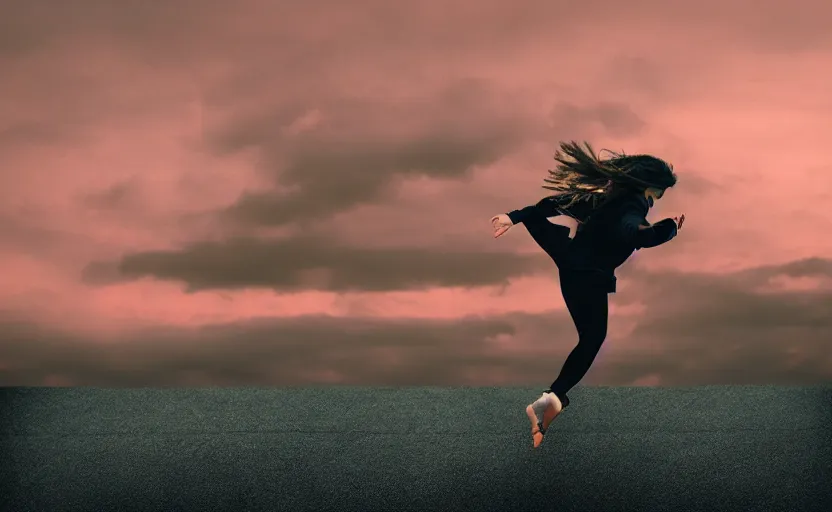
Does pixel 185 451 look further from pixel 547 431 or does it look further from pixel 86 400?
pixel 547 431

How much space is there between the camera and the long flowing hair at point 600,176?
261 inches

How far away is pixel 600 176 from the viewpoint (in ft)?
22.0

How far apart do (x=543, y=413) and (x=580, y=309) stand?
0.75 m

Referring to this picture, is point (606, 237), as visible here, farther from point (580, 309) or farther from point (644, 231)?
point (580, 309)

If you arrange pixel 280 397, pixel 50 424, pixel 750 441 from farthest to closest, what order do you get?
pixel 280 397 < pixel 50 424 < pixel 750 441

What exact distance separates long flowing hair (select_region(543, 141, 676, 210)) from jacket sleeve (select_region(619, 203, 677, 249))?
0.27m

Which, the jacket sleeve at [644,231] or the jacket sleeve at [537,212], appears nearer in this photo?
the jacket sleeve at [644,231]

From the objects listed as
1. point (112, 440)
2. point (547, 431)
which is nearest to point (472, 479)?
point (547, 431)

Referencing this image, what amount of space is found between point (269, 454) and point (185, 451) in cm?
62

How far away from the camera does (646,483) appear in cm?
621

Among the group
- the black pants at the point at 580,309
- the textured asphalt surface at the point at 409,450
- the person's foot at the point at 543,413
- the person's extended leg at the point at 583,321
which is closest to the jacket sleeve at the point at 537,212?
the black pants at the point at 580,309

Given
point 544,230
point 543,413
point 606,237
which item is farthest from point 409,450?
point 606,237

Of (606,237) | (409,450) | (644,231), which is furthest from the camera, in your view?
(409,450)

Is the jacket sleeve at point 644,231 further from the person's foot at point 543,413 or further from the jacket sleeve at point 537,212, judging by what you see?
the person's foot at point 543,413
